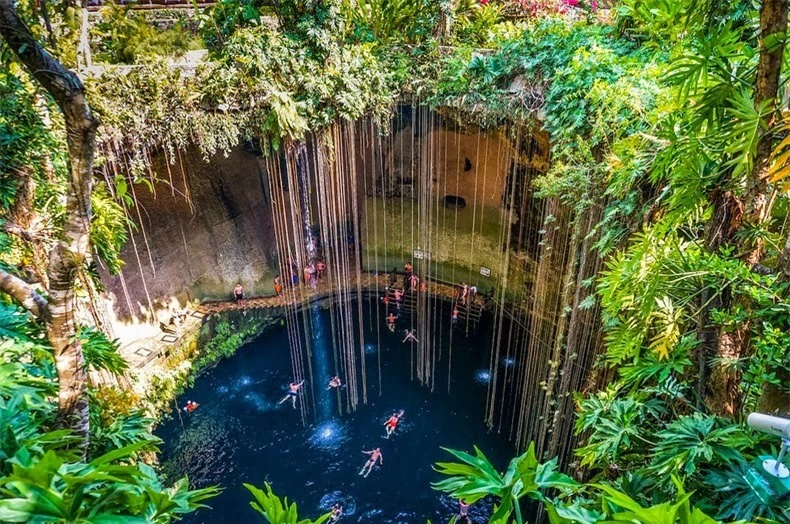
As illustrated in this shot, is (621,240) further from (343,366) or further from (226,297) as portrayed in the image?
(226,297)

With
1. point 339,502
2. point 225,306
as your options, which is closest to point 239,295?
point 225,306

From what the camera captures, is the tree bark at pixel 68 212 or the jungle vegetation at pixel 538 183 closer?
the jungle vegetation at pixel 538 183

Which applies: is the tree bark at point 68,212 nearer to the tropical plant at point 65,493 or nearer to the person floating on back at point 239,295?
the tropical plant at point 65,493

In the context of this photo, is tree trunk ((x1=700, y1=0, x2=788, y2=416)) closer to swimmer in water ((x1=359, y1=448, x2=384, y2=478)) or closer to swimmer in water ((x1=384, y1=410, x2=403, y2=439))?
swimmer in water ((x1=359, y1=448, x2=384, y2=478))

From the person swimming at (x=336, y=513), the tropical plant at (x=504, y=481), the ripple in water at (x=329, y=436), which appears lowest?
the person swimming at (x=336, y=513)

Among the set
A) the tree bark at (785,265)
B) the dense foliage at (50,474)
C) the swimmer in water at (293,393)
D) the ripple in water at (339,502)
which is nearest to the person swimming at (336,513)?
the ripple in water at (339,502)

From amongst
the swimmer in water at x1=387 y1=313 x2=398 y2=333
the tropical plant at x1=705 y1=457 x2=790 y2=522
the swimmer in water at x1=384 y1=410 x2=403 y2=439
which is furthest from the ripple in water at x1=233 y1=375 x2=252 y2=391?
the tropical plant at x1=705 y1=457 x2=790 y2=522

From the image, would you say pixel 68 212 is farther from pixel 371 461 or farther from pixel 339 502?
pixel 371 461
